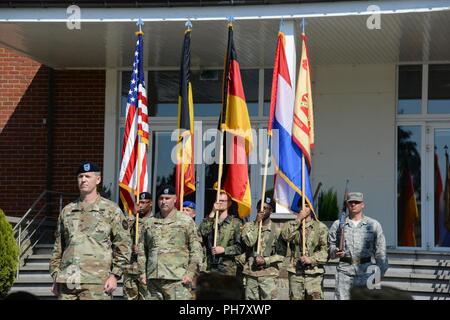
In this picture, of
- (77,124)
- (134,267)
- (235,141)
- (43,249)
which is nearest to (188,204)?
(235,141)

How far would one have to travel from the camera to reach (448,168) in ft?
46.8

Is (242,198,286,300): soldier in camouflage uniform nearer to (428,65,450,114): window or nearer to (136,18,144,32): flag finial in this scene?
(136,18,144,32): flag finial

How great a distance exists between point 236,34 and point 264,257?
4.18 m

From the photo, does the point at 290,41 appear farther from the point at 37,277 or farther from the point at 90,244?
the point at 37,277

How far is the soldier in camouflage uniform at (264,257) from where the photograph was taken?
31.6 ft

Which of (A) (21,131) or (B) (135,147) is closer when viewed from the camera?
(B) (135,147)

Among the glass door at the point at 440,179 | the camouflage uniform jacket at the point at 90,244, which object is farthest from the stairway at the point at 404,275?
the camouflage uniform jacket at the point at 90,244

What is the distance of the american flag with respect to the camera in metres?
11.0

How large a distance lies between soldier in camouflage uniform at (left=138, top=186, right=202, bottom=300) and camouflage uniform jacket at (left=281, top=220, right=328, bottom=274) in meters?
1.73

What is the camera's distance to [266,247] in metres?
9.93

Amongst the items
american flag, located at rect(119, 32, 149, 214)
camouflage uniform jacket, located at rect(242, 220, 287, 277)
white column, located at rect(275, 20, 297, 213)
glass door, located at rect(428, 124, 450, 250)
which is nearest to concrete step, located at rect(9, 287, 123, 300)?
american flag, located at rect(119, 32, 149, 214)

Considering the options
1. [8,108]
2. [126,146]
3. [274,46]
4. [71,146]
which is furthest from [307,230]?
[8,108]

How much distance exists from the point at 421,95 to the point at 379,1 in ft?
11.6

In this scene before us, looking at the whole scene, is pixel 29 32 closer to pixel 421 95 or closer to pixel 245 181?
pixel 245 181
